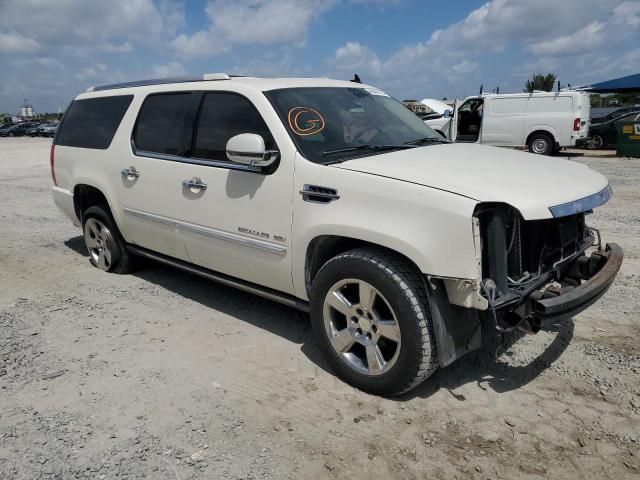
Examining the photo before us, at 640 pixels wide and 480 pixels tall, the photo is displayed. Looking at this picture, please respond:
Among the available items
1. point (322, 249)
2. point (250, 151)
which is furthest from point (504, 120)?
point (250, 151)

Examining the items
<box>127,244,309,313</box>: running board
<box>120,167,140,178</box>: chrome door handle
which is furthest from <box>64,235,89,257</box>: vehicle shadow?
<box>120,167,140,178</box>: chrome door handle

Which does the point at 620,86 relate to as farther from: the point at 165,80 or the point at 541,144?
the point at 165,80

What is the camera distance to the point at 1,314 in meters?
4.54

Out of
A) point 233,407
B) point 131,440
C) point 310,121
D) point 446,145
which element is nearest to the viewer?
point 131,440

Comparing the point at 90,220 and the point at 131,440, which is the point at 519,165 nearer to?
the point at 131,440

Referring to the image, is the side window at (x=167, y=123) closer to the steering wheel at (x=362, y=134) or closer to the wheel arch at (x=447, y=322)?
the steering wheel at (x=362, y=134)

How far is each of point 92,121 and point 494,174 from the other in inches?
162

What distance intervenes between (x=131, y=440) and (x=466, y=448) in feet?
5.84

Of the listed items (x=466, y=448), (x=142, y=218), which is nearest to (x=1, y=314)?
(x=142, y=218)

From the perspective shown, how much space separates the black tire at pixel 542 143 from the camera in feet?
53.5

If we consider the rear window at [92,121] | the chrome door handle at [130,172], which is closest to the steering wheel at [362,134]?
the chrome door handle at [130,172]

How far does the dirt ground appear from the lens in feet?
8.58

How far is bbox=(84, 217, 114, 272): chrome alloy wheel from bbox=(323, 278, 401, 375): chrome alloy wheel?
3051 millimetres

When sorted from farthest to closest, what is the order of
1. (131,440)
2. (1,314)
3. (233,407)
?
1. (1,314)
2. (233,407)
3. (131,440)
